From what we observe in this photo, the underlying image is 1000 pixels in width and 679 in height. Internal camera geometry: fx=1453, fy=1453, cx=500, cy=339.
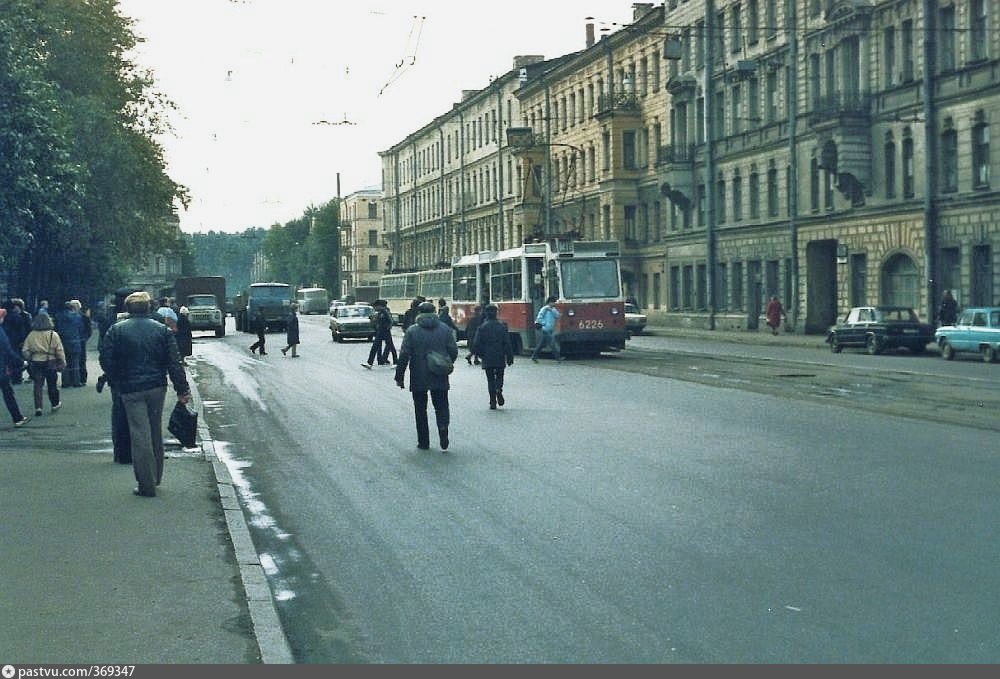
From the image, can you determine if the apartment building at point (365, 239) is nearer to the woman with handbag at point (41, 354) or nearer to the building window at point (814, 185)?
the building window at point (814, 185)

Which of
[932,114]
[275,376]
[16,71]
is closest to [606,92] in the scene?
[932,114]

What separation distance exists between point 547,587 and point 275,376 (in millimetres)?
24662

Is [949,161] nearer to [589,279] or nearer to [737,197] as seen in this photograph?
[589,279]

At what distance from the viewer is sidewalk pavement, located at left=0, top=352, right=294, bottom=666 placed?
260 inches

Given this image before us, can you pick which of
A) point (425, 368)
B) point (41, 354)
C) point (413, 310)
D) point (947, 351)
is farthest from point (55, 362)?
point (413, 310)

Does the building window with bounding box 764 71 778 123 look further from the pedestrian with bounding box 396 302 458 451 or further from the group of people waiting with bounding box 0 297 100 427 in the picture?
the pedestrian with bounding box 396 302 458 451

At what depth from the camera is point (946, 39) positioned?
142 ft

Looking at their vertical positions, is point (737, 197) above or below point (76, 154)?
below

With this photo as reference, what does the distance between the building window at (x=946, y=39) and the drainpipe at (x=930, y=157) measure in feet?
0.67

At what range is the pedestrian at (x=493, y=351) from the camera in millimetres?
21797

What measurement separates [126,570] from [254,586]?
0.99 metres

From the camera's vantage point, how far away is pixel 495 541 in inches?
383

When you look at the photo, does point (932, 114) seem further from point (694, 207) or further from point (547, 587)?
point (547, 587)
